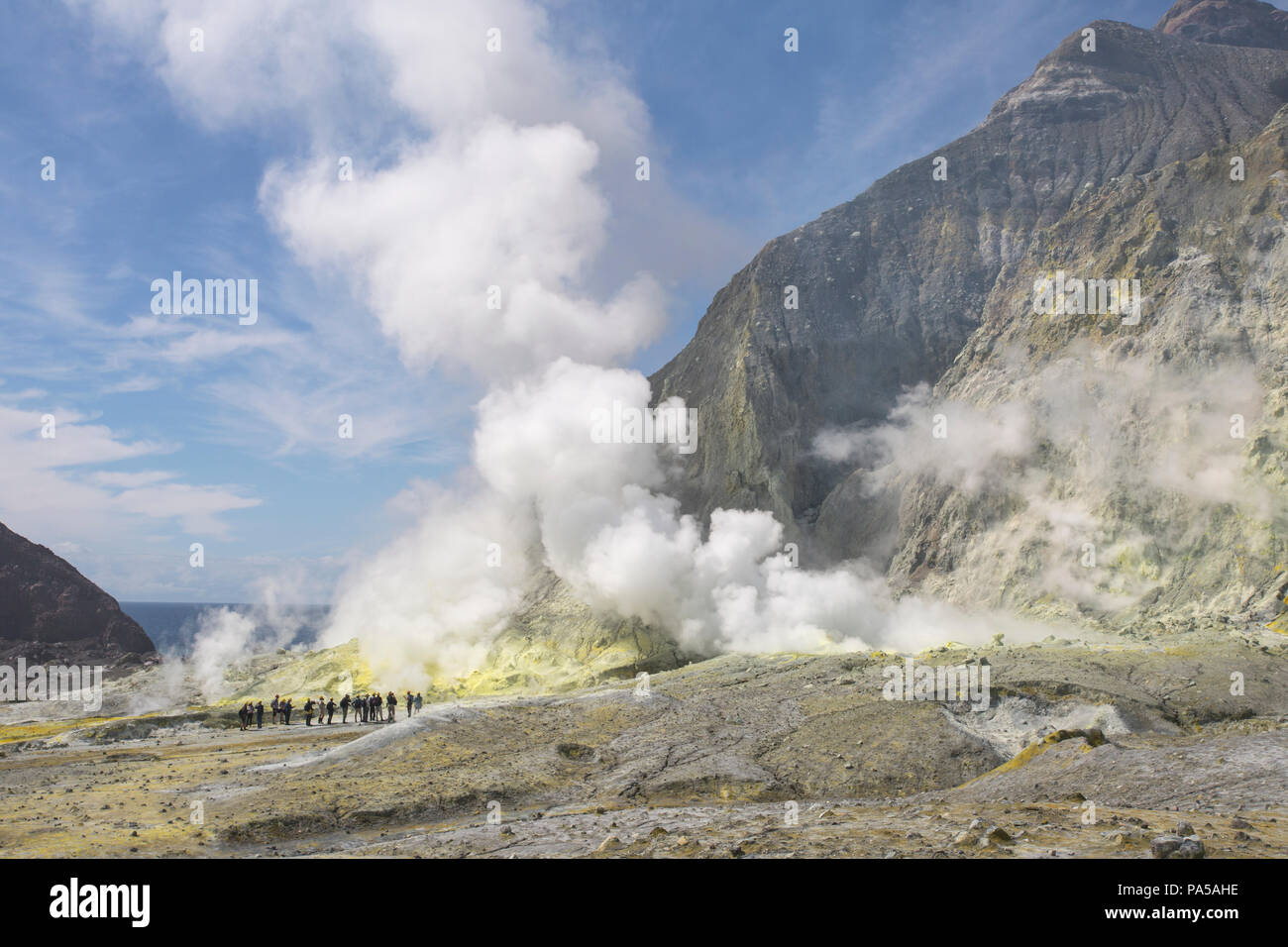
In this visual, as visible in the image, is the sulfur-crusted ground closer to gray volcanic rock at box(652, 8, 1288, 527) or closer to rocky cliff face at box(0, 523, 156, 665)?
gray volcanic rock at box(652, 8, 1288, 527)

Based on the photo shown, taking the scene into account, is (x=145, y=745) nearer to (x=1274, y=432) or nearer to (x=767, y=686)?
(x=767, y=686)

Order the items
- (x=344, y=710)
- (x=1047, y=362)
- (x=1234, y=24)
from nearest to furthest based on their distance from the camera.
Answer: (x=344, y=710), (x=1047, y=362), (x=1234, y=24)

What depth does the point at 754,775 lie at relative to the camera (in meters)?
23.4

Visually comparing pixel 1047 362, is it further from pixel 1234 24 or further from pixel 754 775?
pixel 1234 24

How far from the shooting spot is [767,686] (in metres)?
34.4

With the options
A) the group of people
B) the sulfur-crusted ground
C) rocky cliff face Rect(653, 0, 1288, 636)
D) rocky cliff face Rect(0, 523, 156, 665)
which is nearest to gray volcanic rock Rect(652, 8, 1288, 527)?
rocky cliff face Rect(653, 0, 1288, 636)

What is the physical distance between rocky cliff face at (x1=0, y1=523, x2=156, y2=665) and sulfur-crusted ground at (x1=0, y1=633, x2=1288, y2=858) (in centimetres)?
4932

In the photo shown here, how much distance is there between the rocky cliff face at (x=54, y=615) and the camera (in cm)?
7681

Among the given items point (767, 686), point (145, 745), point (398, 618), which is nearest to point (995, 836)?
point (767, 686)

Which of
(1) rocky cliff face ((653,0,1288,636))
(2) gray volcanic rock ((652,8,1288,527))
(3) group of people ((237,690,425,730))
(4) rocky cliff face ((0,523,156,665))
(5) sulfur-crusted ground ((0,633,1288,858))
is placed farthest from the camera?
(4) rocky cliff face ((0,523,156,665))

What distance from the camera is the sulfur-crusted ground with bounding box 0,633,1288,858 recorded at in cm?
1595

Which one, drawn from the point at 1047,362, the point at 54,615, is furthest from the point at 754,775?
the point at 54,615

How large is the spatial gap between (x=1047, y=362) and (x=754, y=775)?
175 feet
